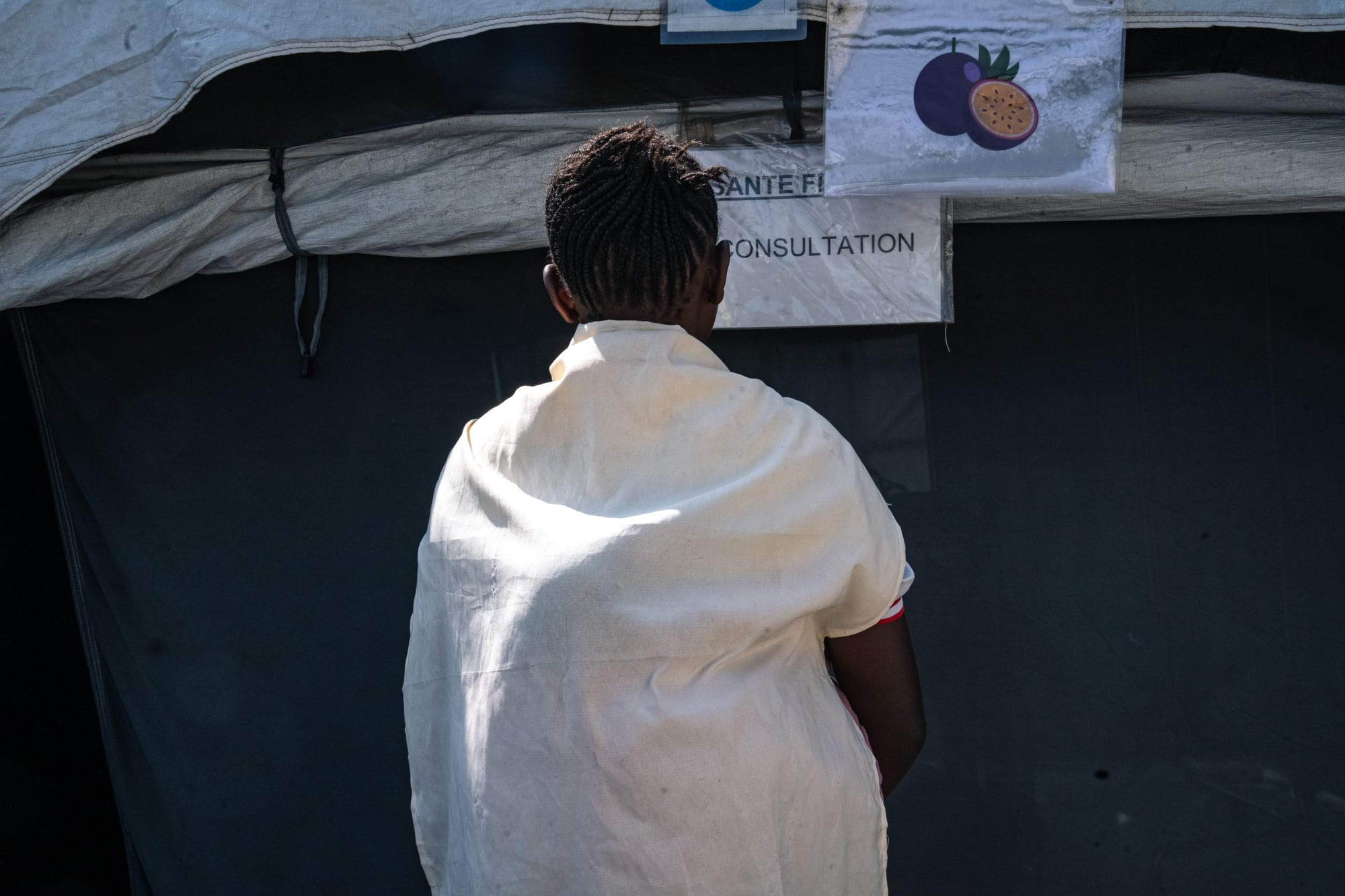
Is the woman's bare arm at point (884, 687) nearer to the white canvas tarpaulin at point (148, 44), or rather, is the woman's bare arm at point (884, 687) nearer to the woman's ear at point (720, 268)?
the woman's ear at point (720, 268)

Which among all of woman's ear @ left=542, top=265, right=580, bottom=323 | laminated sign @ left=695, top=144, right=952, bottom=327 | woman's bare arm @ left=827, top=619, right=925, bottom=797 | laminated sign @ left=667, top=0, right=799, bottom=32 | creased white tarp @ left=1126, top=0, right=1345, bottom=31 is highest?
laminated sign @ left=667, top=0, right=799, bottom=32

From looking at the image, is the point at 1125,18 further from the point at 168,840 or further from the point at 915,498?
the point at 168,840

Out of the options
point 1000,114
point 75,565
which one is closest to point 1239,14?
point 1000,114

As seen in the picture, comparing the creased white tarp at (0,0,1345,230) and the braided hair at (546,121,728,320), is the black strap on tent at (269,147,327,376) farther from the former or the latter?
the braided hair at (546,121,728,320)

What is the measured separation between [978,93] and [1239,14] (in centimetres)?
50

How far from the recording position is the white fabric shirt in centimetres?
119

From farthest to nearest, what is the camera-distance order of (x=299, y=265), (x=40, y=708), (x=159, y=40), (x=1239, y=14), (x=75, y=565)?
1. (x=40, y=708)
2. (x=75, y=565)
3. (x=299, y=265)
4. (x=159, y=40)
5. (x=1239, y=14)

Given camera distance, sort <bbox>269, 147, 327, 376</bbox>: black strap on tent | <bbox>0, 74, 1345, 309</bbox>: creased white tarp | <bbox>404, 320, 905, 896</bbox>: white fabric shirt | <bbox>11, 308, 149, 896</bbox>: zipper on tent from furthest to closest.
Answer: <bbox>11, 308, 149, 896</bbox>: zipper on tent → <bbox>269, 147, 327, 376</bbox>: black strap on tent → <bbox>0, 74, 1345, 309</bbox>: creased white tarp → <bbox>404, 320, 905, 896</bbox>: white fabric shirt

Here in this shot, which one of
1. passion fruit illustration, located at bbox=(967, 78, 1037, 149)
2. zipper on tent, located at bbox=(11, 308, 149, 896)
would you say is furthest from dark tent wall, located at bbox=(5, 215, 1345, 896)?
passion fruit illustration, located at bbox=(967, 78, 1037, 149)

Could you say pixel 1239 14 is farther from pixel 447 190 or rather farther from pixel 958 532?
pixel 447 190

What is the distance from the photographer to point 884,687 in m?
1.37

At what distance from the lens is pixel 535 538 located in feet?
4.07

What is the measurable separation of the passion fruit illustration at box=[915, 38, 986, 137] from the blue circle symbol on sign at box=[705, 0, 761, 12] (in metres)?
0.39

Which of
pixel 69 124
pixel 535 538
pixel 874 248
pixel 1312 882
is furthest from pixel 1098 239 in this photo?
pixel 69 124
